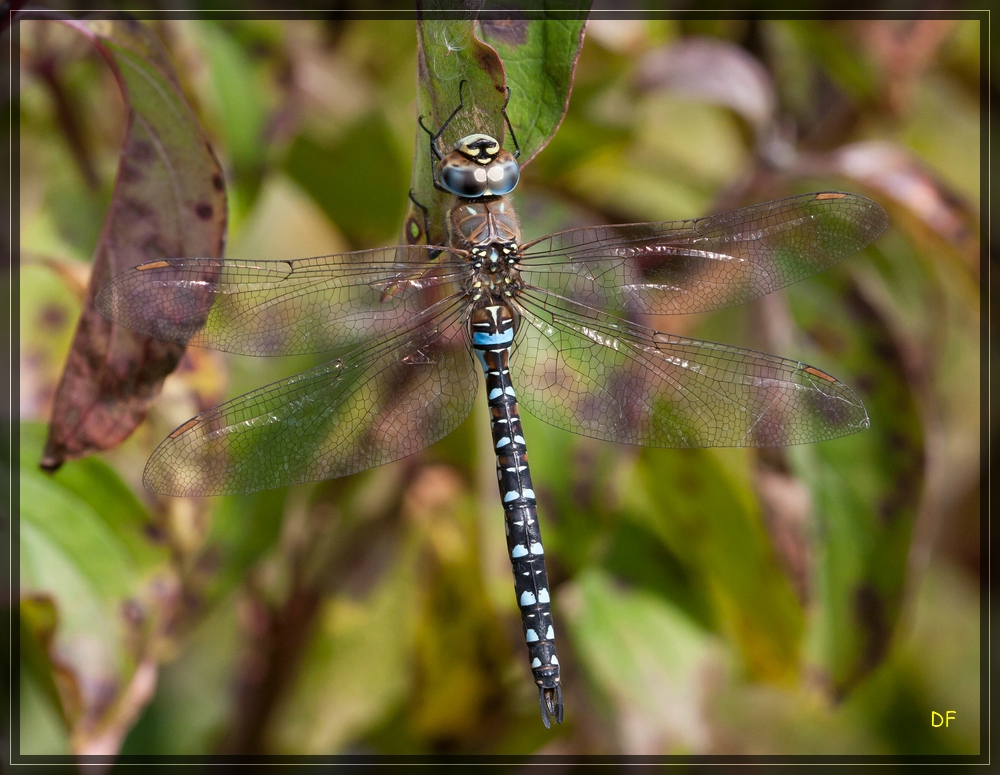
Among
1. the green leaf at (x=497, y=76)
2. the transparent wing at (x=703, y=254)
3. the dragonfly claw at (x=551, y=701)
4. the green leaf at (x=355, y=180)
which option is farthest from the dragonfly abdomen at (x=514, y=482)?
the green leaf at (x=355, y=180)

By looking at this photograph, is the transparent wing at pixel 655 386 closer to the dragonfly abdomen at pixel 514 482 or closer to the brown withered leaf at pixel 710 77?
the dragonfly abdomen at pixel 514 482

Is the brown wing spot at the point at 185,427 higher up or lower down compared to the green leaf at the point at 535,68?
lower down

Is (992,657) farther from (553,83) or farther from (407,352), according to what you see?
(553,83)

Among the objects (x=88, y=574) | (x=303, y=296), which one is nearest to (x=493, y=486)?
(x=303, y=296)

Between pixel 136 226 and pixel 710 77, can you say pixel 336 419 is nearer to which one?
pixel 136 226

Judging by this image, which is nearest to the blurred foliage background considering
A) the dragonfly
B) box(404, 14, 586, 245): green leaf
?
the dragonfly
